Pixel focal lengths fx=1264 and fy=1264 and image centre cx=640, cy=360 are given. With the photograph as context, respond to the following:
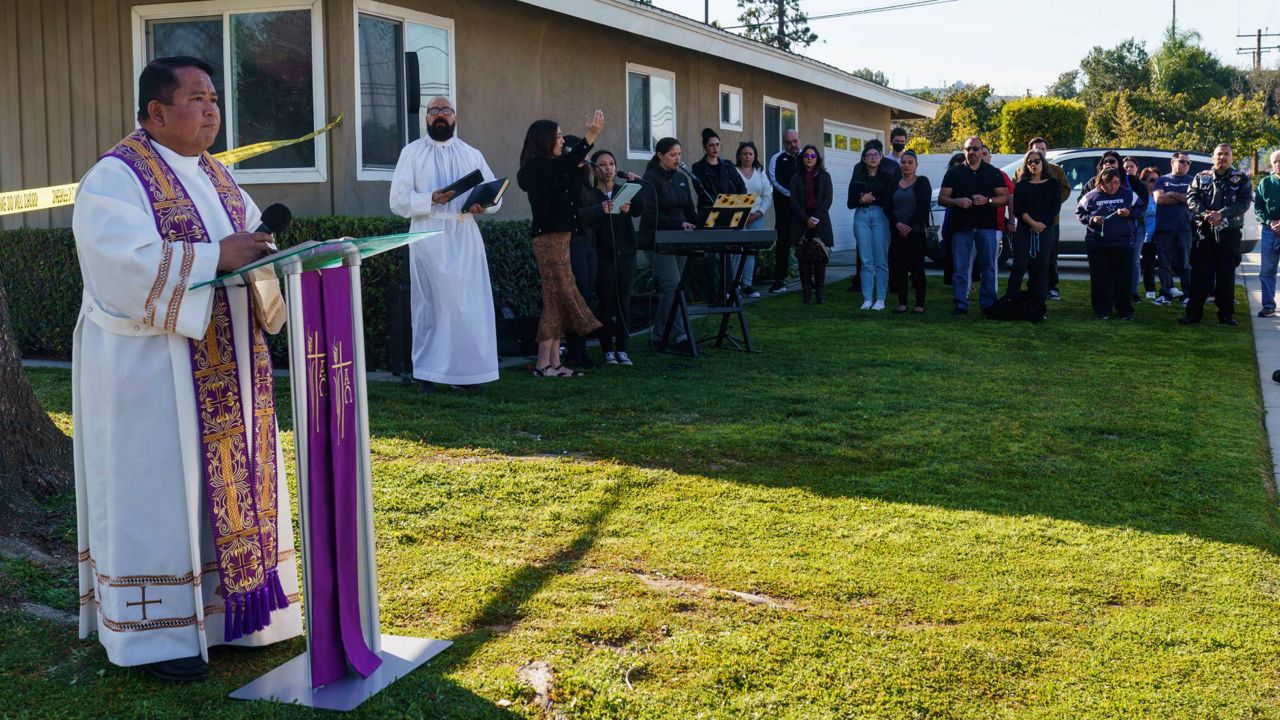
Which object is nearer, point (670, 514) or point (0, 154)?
point (670, 514)

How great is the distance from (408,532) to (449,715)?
183 centimetres

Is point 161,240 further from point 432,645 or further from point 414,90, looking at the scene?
point 414,90

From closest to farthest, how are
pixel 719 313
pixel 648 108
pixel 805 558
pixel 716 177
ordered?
pixel 805 558 < pixel 719 313 < pixel 716 177 < pixel 648 108

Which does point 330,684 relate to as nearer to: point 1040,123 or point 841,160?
point 841,160

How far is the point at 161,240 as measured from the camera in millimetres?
3650

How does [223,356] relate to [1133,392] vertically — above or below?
above

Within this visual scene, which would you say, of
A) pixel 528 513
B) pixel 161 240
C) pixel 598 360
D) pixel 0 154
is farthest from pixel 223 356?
pixel 0 154

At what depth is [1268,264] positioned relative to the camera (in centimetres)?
1375

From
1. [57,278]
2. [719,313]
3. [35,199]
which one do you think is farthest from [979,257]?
[35,199]

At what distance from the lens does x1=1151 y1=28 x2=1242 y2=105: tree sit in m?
61.1

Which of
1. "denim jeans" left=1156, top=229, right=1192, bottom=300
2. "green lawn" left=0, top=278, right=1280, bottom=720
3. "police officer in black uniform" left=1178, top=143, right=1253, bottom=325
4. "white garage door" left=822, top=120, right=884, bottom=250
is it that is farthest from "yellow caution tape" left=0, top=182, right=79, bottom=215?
"white garage door" left=822, top=120, right=884, bottom=250

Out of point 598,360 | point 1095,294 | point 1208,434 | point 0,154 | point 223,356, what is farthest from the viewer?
point 1095,294

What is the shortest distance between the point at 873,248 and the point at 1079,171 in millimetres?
6743

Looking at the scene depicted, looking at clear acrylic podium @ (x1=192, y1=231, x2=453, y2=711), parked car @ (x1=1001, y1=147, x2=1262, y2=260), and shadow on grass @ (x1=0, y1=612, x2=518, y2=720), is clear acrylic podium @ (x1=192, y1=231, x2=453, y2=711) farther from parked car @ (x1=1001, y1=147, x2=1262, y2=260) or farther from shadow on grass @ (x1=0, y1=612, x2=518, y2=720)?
parked car @ (x1=1001, y1=147, x2=1262, y2=260)
